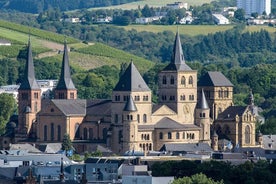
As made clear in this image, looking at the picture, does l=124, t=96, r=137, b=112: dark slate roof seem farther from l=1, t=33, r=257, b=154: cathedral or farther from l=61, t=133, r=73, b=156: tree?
l=61, t=133, r=73, b=156: tree

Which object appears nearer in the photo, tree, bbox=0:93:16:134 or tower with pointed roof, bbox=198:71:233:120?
tower with pointed roof, bbox=198:71:233:120

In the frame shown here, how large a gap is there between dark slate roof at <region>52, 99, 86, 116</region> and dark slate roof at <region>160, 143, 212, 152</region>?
30.0ft

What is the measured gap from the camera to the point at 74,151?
14100 cm

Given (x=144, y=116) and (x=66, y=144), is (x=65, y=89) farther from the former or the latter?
(x=144, y=116)

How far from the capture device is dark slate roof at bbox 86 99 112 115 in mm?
144750

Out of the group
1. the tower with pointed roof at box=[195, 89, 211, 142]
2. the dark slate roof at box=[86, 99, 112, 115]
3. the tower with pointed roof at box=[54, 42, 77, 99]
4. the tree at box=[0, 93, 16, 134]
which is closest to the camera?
the tower with pointed roof at box=[195, 89, 211, 142]

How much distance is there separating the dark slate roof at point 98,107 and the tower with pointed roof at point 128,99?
2.91 meters

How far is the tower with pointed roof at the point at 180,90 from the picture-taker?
144 m

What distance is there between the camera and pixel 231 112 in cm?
14575

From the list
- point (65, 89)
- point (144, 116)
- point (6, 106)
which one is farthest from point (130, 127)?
point (6, 106)

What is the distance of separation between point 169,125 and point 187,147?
158 inches

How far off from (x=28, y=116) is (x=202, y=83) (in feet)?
39.7

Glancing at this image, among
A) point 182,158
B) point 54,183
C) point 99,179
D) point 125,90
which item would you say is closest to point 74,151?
point 125,90

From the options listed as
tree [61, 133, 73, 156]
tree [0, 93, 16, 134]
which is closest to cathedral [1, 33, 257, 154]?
tree [61, 133, 73, 156]
